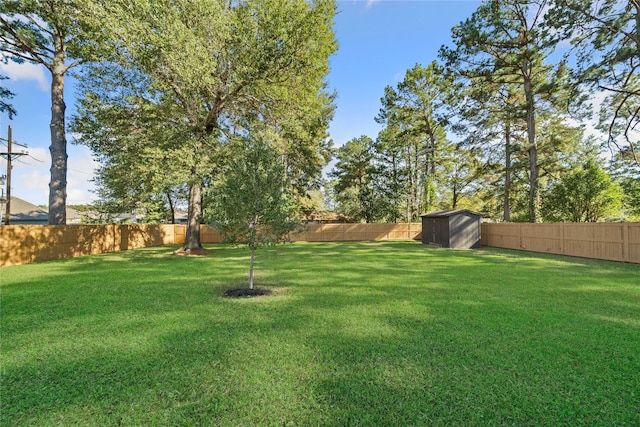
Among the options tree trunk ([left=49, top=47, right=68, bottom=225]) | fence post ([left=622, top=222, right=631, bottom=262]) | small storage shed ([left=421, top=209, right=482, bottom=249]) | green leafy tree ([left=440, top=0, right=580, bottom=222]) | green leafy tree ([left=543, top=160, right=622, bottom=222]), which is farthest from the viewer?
small storage shed ([left=421, top=209, right=482, bottom=249])

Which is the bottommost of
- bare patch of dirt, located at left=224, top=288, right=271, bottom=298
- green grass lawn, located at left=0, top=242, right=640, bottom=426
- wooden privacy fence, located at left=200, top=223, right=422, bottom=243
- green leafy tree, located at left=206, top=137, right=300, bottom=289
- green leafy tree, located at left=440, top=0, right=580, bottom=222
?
bare patch of dirt, located at left=224, top=288, right=271, bottom=298

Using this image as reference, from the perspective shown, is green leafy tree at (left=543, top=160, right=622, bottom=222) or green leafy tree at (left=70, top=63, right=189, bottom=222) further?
green leafy tree at (left=543, top=160, right=622, bottom=222)

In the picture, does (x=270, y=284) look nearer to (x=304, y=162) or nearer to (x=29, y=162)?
(x=304, y=162)

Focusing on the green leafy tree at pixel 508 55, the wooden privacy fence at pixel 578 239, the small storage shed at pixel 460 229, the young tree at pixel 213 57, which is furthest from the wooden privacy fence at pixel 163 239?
the young tree at pixel 213 57

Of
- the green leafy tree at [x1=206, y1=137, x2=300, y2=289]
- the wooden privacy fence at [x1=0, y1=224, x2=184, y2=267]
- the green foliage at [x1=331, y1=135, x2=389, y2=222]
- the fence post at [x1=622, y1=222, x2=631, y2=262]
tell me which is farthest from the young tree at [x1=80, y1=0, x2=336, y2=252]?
the green foliage at [x1=331, y1=135, x2=389, y2=222]

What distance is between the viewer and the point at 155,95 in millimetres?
12219

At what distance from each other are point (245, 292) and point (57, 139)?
1294 cm

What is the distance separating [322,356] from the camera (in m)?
3.13

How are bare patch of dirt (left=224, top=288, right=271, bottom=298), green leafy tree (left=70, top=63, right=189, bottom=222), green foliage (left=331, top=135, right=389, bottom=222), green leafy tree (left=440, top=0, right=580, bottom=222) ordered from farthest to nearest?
green foliage (left=331, top=135, right=389, bottom=222) < green leafy tree (left=440, top=0, right=580, bottom=222) < green leafy tree (left=70, top=63, right=189, bottom=222) < bare patch of dirt (left=224, top=288, right=271, bottom=298)

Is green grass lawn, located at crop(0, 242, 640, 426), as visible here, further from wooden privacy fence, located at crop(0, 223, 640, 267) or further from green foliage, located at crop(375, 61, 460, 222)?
green foliage, located at crop(375, 61, 460, 222)

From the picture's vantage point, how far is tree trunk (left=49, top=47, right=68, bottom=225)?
41.2ft

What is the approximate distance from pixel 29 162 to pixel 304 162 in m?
15.6

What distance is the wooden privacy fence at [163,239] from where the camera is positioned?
34.2 ft

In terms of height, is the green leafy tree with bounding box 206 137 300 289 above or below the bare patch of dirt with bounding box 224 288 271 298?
above
